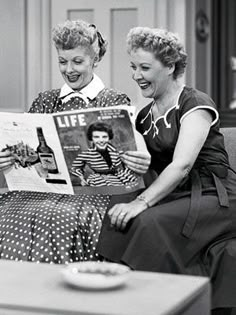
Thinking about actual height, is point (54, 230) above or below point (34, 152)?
below

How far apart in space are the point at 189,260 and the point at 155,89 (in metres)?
0.61

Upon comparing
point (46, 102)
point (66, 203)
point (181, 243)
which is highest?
point (46, 102)

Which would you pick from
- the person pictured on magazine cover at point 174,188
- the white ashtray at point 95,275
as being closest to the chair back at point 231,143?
the person pictured on magazine cover at point 174,188

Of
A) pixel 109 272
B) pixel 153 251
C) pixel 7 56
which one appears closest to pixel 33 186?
pixel 153 251

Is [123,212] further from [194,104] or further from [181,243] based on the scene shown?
[194,104]

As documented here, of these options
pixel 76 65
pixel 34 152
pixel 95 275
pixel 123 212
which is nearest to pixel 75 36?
pixel 76 65

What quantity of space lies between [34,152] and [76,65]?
416 mm

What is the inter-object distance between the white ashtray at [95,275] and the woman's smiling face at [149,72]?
102 cm

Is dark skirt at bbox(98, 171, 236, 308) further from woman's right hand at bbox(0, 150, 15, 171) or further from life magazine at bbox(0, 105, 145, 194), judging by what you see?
woman's right hand at bbox(0, 150, 15, 171)

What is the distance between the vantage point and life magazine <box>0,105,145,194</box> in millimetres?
2527

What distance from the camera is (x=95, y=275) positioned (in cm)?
177

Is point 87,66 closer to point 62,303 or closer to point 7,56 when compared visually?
point 62,303

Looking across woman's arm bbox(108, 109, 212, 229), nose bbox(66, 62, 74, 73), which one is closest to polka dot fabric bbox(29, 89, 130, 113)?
nose bbox(66, 62, 74, 73)

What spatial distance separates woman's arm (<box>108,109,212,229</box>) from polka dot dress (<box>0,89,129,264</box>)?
12cm
